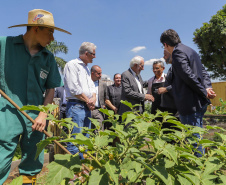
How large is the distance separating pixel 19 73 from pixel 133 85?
235 centimetres

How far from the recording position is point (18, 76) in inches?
75.9

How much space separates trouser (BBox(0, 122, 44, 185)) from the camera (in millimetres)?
1793

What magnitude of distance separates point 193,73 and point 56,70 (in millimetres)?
1691

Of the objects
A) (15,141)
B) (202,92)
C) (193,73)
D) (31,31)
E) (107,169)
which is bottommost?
(15,141)

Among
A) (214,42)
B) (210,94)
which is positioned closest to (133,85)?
(210,94)

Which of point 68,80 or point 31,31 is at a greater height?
point 31,31

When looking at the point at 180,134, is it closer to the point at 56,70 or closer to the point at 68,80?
the point at 56,70

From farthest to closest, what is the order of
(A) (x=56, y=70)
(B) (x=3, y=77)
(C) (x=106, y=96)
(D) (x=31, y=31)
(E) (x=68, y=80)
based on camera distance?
(C) (x=106, y=96), (E) (x=68, y=80), (A) (x=56, y=70), (D) (x=31, y=31), (B) (x=3, y=77)

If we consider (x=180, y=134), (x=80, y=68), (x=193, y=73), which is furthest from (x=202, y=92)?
(x=80, y=68)

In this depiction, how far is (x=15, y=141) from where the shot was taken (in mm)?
1902

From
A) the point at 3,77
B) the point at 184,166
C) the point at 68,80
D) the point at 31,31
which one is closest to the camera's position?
the point at 184,166

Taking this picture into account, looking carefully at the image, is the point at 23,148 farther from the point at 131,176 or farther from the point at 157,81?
the point at 157,81

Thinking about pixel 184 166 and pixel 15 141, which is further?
pixel 15 141

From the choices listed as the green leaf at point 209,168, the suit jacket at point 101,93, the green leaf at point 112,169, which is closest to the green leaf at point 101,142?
the green leaf at point 112,169
